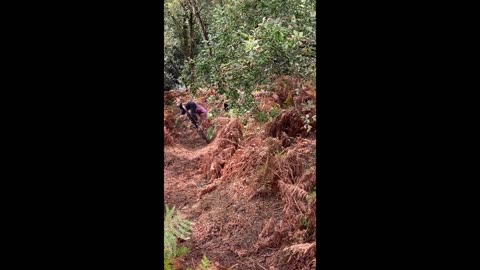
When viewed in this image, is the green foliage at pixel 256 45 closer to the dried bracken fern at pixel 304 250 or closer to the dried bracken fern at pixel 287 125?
the dried bracken fern at pixel 304 250

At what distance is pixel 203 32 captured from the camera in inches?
229

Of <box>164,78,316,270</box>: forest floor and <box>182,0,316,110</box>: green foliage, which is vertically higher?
<box>182,0,316,110</box>: green foliage

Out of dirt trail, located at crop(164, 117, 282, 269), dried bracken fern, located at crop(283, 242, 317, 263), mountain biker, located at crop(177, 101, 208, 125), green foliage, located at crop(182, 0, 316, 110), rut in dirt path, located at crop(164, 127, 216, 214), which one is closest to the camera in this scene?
green foliage, located at crop(182, 0, 316, 110)

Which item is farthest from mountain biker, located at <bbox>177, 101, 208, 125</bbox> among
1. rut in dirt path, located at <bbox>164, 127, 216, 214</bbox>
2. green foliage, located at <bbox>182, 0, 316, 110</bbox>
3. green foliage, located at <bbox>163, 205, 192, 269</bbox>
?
green foliage, located at <bbox>182, 0, 316, 110</bbox>

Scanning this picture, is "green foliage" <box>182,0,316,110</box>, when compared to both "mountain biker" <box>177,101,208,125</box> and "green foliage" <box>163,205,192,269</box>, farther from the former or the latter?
"mountain biker" <box>177,101,208,125</box>

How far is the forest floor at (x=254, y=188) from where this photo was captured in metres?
4.30

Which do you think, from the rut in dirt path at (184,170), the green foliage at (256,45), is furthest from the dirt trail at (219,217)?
the green foliage at (256,45)

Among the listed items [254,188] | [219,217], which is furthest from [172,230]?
[254,188]

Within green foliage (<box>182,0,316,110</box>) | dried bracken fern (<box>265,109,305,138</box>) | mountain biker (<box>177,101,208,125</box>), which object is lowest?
dried bracken fern (<box>265,109,305,138</box>)

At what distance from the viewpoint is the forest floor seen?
14.1 feet
